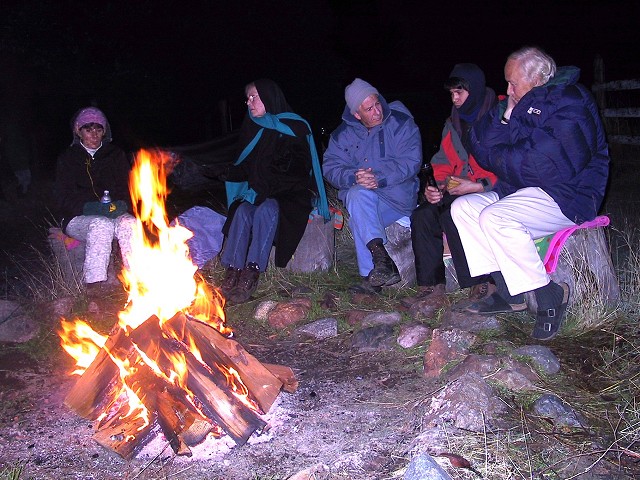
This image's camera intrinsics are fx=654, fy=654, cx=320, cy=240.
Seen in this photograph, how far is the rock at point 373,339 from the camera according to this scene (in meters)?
4.23

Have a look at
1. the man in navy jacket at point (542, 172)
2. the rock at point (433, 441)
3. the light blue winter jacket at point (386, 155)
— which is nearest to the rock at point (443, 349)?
the man in navy jacket at point (542, 172)

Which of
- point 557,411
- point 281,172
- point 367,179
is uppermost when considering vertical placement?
point 281,172

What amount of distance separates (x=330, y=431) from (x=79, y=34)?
12.5 metres

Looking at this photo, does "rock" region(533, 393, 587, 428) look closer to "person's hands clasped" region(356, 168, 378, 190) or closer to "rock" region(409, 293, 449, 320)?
"rock" region(409, 293, 449, 320)

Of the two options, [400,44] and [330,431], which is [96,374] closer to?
[330,431]

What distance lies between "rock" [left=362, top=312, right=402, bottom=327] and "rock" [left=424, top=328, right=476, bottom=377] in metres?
0.59

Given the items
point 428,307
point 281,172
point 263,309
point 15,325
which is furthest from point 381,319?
point 15,325

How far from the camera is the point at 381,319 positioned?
179 inches

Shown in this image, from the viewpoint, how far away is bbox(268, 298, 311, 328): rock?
4.77 m

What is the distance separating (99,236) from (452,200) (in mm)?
2820

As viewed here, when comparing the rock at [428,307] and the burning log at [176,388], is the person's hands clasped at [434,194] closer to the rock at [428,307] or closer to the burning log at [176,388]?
the rock at [428,307]

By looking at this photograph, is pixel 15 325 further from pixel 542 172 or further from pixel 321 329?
pixel 542 172

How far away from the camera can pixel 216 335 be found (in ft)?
11.8

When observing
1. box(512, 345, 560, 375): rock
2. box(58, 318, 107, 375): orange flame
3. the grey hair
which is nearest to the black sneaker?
box(512, 345, 560, 375): rock
